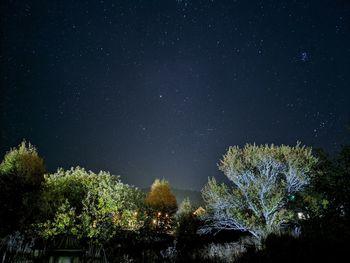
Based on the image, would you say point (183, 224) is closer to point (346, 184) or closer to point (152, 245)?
point (152, 245)

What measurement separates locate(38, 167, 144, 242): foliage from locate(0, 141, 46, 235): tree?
3.29m

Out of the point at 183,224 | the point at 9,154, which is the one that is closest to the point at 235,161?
the point at 183,224

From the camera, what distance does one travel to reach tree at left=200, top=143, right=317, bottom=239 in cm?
2433

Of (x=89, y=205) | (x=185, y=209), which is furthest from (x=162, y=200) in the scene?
(x=89, y=205)

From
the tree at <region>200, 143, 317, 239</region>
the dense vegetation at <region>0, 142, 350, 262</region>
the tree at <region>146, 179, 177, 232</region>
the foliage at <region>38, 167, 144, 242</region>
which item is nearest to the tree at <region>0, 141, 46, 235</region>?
the dense vegetation at <region>0, 142, 350, 262</region>

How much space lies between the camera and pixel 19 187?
26.0 metres

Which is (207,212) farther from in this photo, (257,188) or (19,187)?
(19,187)

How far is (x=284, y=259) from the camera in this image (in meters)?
10.6

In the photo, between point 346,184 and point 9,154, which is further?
point 9,154

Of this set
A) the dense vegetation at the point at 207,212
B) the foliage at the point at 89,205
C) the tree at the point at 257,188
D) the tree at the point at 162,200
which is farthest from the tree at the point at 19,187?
the tree at the point at 162,200

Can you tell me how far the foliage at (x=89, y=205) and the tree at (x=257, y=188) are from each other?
8.47m

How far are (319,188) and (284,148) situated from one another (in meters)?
16.9

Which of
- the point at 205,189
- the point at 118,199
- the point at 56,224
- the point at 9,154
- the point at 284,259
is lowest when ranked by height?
the point at 284,259

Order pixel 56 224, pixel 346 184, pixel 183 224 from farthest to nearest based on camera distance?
pixel 183 224 < pixel 56 224 < pixel 346 184
